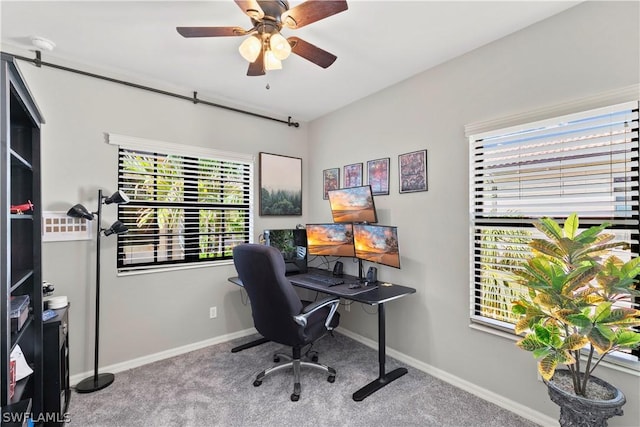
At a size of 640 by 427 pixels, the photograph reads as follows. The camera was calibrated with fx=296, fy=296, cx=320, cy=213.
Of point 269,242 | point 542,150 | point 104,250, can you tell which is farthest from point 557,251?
point 104,250

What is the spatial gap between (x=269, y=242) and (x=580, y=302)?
2609 mm

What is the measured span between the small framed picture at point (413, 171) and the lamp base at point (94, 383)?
290 cm

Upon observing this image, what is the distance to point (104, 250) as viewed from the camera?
2.50 metres

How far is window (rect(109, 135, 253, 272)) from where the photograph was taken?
265 cm

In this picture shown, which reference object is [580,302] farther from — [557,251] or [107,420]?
[107,420]

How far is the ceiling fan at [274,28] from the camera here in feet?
4.75

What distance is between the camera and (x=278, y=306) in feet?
6.88

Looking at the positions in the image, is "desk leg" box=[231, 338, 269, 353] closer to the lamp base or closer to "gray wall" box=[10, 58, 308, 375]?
"gray wall" box=[10, 58, 308, 375]

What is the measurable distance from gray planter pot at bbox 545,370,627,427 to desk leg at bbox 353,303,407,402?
1.12 meters

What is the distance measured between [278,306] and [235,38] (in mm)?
1949

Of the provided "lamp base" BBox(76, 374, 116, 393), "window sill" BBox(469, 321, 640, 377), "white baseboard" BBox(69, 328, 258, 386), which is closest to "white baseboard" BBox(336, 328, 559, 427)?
"window sill" BBox(469, 321, 640, 377)

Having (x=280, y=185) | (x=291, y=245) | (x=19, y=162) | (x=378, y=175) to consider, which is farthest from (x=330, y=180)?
(x=19, y=162)

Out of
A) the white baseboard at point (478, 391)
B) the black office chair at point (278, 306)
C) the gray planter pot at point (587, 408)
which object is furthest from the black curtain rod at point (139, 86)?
the gray planter pot at point (587, 408)

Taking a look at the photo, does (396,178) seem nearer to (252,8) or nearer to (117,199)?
(252,8)
